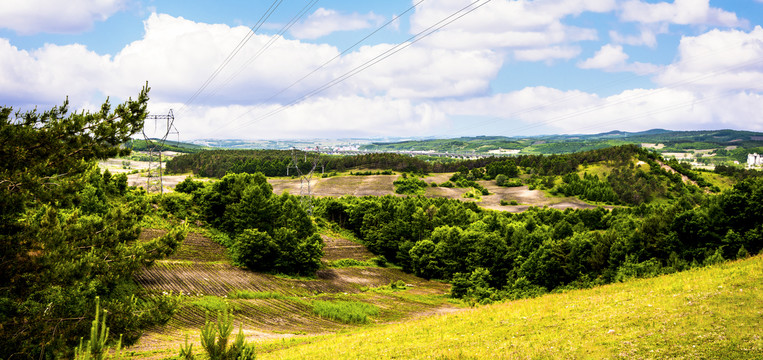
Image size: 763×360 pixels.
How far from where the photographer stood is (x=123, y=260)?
20469 mm

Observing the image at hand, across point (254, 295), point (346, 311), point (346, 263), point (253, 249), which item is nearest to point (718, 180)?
point (346, 263)

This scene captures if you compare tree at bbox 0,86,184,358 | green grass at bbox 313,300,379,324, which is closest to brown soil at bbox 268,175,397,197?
green grass at bbox 313,300,379,324

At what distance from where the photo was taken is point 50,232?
17.6 m

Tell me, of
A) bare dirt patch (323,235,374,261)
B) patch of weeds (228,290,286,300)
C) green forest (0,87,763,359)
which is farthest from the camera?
bare dirt patch (323,235,374,261)

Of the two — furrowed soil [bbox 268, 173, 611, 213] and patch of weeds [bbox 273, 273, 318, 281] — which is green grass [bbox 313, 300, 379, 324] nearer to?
patch of weeds [bbox 273, 273, 318, 281]

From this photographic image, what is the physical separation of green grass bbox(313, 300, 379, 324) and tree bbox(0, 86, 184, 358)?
2248 centimetres

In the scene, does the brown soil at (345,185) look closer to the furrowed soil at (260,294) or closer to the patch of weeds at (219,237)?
the patch of weeds at (219,237)

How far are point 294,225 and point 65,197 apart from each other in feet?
153

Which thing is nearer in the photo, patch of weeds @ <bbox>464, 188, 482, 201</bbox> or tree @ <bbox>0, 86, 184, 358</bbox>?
tree @ <bbox>0, 86, 184, 358</bbox>

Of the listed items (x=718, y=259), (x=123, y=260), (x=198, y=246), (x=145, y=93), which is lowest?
(x=198, y=246)

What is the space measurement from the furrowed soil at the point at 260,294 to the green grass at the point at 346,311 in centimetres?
63

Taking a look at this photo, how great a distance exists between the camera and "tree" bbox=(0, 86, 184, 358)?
55.4 feet

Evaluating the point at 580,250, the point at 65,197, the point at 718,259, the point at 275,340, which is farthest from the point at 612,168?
the point at 65,197

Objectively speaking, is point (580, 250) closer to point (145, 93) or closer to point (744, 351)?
point (744, 351)
